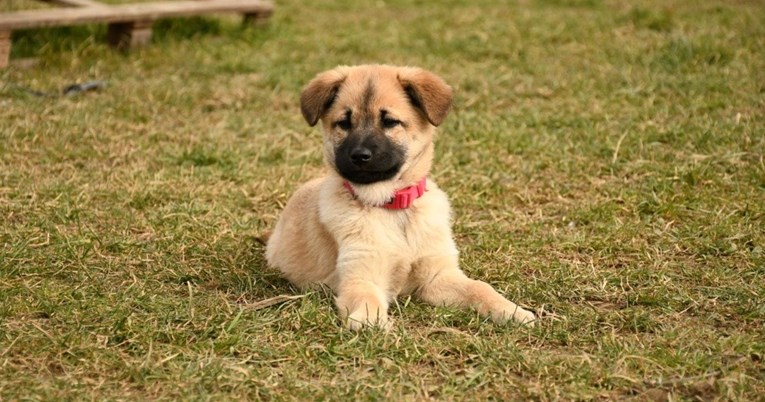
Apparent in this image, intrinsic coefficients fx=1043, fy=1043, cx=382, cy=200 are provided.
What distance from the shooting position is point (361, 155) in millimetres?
4598

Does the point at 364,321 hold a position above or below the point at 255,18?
above

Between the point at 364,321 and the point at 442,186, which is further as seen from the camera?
the point at 442,186

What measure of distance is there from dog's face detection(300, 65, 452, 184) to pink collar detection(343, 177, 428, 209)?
0.32 ft

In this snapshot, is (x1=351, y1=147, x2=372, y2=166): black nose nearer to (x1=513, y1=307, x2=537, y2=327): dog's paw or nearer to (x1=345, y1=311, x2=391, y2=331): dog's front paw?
(x1=345, y1=311, x2=391, y2=331): dog's front paw

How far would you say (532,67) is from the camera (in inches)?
354

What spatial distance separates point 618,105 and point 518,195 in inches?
76.6

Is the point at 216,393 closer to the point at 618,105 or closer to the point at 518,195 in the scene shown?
the point at 518,195

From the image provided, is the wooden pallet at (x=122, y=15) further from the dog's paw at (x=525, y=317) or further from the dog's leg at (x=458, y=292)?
the dog's paw at (x=525, y=317)

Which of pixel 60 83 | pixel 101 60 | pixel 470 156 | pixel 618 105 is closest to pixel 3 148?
pixel 60 83

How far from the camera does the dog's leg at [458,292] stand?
14.6ft

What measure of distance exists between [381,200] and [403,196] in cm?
11

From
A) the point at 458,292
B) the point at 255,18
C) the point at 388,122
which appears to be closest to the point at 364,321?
the point at 458,292

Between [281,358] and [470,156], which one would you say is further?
[470,156]

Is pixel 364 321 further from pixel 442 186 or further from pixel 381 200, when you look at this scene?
pixel 442 186
